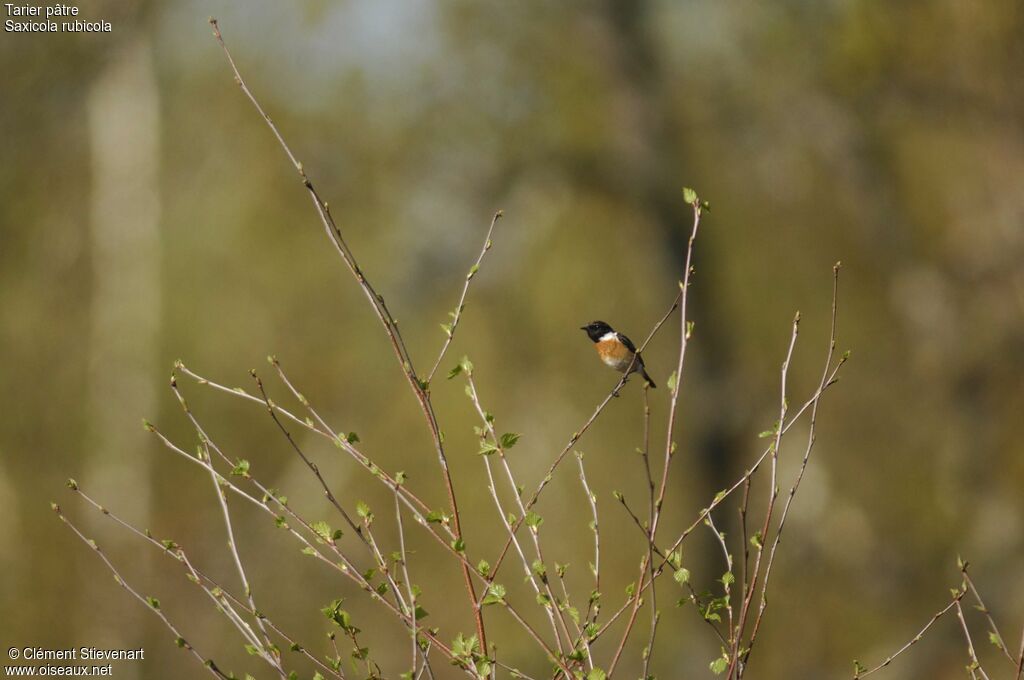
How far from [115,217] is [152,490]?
156 inches

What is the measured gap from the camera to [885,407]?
13.7 meters

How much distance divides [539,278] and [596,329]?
11897 millimetres

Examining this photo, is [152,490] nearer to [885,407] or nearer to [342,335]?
[342,335]

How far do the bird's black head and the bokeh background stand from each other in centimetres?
767

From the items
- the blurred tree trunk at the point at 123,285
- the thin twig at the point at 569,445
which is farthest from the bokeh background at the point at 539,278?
the thin twig at the point at 569,445

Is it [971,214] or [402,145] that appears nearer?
[971,214]

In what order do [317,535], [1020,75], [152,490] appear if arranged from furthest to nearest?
[152,490]
[1020,75]
[317,535]

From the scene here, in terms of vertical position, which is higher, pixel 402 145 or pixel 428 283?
pixel 402 145

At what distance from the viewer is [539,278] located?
15695mm

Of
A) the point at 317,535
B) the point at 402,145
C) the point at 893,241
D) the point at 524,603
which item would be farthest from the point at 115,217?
the point at 317,535

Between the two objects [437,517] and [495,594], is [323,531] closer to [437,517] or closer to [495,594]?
[437,517]

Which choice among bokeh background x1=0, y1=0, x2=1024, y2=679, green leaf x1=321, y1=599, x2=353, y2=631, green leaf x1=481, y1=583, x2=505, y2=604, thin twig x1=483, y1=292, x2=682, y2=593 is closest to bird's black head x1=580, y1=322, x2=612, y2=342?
thin twig x1=483, y1=292, x2=682, y2=593

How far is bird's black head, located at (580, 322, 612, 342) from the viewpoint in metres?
3.71

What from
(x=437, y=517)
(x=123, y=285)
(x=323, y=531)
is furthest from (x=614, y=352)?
(x=123, y=285)
